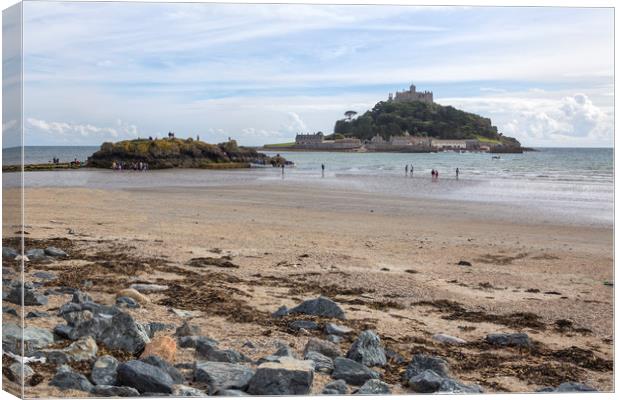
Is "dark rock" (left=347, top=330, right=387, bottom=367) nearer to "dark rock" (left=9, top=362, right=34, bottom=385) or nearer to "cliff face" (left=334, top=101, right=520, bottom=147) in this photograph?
"dark rock" (left=9, top=362, right=34, bottom=385)

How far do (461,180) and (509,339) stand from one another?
21.6 metres

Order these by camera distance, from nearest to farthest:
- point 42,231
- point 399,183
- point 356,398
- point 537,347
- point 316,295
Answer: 1. point 356,398
2. point 537,347
3. point 316,295
4. point 42,231
5. point 399,183

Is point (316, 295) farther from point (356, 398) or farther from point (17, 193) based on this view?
point (17, 193)

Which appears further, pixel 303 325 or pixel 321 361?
pixel 303 325

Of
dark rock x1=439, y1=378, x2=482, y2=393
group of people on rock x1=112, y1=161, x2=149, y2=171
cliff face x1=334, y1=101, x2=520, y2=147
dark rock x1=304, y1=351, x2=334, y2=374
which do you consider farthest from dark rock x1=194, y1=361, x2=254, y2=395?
group of people on rock x1=112, y1=161, x2=149, y2=171

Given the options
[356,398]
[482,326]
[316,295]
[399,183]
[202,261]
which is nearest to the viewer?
[356,398]

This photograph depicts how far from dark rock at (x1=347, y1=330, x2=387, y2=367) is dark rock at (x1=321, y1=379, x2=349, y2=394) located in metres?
0.39

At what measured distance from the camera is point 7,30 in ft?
15.0

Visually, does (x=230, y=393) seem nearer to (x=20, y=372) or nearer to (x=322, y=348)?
(x=322, y=348)

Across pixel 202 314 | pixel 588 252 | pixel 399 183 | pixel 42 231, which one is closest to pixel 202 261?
pixel 202 314

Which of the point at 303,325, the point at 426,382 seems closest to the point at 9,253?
the point at 303,325

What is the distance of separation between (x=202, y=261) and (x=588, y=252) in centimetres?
616

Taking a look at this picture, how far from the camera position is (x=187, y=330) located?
5242mm

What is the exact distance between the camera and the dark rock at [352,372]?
15.4 feet
